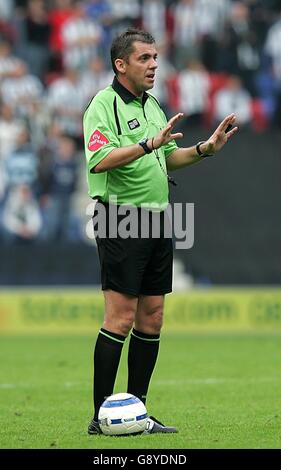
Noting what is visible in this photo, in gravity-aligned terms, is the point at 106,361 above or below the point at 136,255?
below

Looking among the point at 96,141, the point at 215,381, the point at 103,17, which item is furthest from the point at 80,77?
the point at 96,141

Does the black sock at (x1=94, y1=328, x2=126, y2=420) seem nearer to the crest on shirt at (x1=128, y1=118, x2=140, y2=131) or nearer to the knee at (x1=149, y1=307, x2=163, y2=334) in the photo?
the knee at (x1=149, y1=307, x2=163, y2=334)

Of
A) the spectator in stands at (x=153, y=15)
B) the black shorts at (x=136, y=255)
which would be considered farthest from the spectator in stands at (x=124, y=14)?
the black shorts at (x=136, y=255)

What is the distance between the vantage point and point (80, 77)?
19.0m

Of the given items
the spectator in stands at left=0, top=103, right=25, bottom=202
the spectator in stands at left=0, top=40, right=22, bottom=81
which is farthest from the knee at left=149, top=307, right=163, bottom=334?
the spectator in stands at left=0, top=40, right=22, bottom=81

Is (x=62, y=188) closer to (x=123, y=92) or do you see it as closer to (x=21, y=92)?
(x=21, y=92)

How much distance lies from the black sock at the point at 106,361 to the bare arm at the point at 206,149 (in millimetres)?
1302

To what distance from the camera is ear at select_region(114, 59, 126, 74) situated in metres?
7.22

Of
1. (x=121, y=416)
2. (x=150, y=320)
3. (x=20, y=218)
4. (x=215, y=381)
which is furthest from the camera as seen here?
(x=20, y=218)

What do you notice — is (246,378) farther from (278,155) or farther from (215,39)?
(215,39)

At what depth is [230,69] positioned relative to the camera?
65.5ft

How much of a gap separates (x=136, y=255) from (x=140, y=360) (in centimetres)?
76

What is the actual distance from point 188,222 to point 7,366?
20.8ft

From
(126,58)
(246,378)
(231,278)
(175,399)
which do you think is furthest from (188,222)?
(126,58)
